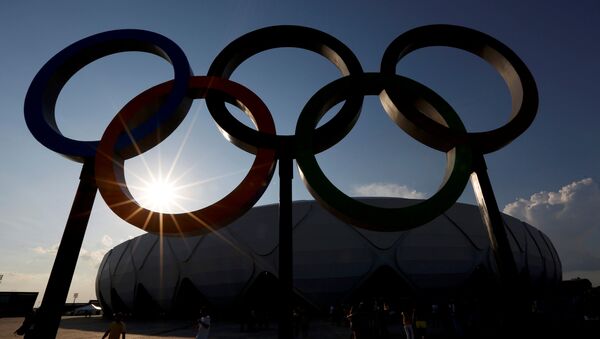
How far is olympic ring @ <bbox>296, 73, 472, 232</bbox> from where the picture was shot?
8.63 meters

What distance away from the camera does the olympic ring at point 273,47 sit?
389 inches

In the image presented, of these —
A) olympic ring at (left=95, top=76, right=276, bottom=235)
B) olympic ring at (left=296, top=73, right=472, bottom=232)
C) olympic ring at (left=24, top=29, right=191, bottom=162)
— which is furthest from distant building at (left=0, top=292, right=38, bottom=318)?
olympic ring at (left=296, top=73, right=472, bottom=232)

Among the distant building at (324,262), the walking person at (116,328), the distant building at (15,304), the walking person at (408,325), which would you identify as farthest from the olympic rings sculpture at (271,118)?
the distant building at (15,304)

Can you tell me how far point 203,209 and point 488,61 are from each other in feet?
33.4

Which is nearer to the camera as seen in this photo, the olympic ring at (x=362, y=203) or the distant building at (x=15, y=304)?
the olympic ring at (x=362, y=203)

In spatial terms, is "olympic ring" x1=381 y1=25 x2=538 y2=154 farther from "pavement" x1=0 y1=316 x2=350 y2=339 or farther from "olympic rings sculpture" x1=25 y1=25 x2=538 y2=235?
"pavement" x1=0 y1=316 x2=350 y2=339

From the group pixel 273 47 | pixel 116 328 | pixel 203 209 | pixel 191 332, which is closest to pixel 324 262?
pixel 191 332

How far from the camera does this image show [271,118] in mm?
10219

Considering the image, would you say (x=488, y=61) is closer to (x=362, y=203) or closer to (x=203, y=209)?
(x=362, y=203)

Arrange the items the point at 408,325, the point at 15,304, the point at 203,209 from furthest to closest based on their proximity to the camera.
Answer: the point at 15,304, the point at 408,325, the point at 203,209

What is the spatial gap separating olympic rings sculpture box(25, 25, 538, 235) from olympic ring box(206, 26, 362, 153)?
0.03 m

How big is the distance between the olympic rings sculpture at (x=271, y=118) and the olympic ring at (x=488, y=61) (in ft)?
0.10

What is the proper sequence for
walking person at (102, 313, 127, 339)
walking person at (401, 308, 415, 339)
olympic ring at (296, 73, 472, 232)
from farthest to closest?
walking person at (401, 308, 415, 339) < walking person at (102, 313, 127, 339) < olympic ring at (296, 73, 472, 232)

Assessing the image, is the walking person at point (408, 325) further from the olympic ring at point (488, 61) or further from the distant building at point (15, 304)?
the distant building at point (15, 304)
